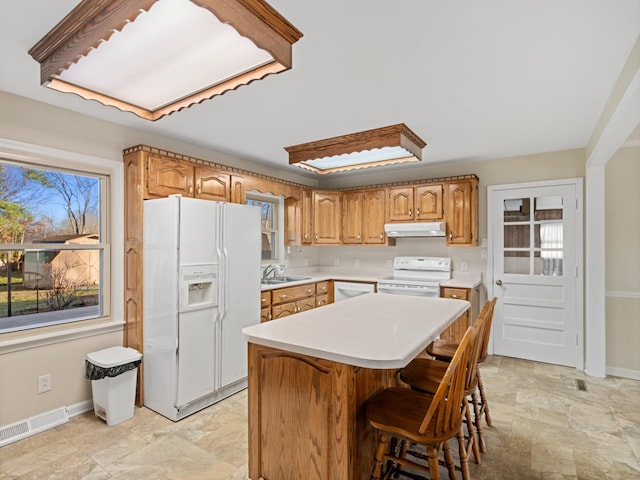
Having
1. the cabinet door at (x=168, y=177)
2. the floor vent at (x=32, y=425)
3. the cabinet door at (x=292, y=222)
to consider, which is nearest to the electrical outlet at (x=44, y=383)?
the floor vent at (x=32, y=425)

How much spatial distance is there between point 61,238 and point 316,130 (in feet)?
7.47

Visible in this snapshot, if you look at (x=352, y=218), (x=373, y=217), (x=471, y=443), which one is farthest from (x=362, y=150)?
(x=471, y=443)

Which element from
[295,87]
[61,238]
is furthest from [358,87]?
[61,238]

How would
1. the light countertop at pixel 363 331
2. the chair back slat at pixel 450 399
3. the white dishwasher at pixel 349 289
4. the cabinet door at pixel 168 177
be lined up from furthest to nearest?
the white dishwasher at pixel 349 289
the cabinet door at pixel 168 177
the light countertop at pixel 363 331
the chair back slat at pixel 450 399

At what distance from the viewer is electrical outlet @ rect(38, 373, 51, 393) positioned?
260 centimetres

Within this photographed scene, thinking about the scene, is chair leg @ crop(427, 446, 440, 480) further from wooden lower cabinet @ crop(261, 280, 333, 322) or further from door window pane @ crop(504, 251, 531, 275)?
door window pane @ crop(504, 251, 531, 275)

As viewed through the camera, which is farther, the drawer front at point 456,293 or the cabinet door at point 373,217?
the cabinet door at point 373,217

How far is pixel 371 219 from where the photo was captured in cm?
486

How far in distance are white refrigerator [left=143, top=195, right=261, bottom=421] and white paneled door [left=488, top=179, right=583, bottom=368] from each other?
120 inches

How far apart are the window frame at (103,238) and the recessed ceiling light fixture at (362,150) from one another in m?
1.58

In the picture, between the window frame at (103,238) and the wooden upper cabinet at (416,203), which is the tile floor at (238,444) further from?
the wooden upper cabinet at (416,203)

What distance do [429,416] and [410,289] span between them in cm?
284

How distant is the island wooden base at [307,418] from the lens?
1601 millimetres

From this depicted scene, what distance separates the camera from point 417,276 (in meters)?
4.62
